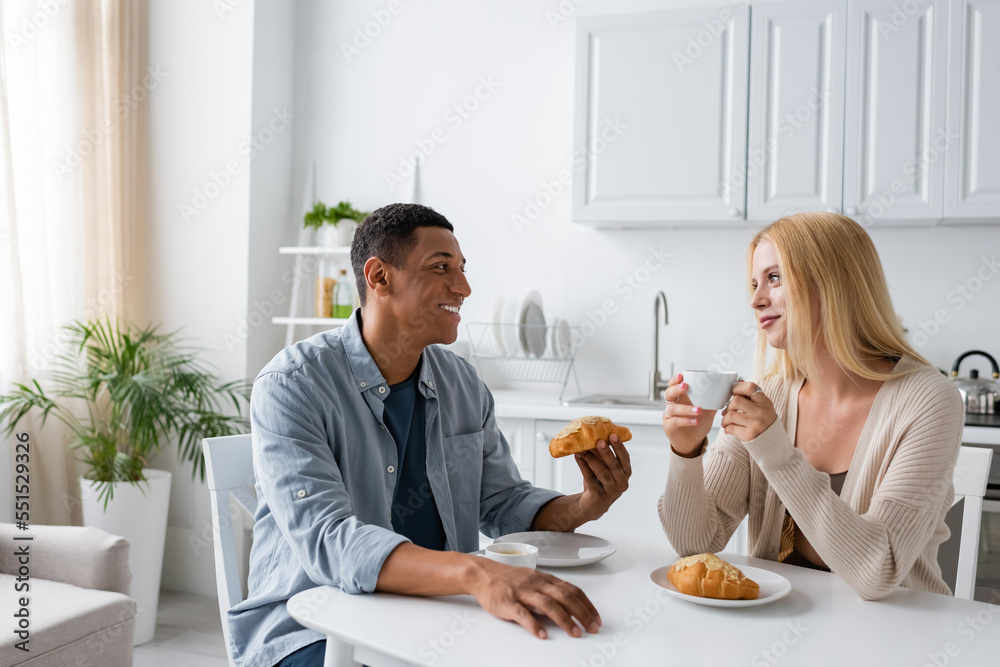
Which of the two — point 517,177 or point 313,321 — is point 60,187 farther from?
point 517,177

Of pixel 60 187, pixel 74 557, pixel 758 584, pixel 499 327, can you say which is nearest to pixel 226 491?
pixel 74 557

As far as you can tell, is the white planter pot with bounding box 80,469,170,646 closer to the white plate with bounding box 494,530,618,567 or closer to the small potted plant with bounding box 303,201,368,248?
the small potted plant with bounding box 303,201,368,248

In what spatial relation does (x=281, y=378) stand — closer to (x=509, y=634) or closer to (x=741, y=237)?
(x=509, y=634)

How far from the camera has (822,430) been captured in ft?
5.00

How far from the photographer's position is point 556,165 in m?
3.46

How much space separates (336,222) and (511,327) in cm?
87

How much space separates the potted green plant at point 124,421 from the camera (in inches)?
113

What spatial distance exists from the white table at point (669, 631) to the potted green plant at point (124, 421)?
6.78 ft

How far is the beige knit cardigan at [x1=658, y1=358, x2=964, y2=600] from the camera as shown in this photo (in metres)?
1.20

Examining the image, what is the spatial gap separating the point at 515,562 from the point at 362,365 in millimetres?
514

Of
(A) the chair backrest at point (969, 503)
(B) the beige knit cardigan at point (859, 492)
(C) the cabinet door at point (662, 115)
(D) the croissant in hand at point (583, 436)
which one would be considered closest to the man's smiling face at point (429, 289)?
(D) the croissant in hand at point (583, 436)

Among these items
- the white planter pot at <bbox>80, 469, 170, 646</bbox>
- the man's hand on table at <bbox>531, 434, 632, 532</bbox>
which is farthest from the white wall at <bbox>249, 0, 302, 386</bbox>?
the man's hand on table at <bbox>531, 434, 632, 532</bbox>

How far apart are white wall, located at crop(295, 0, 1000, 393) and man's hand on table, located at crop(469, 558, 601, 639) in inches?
93.5

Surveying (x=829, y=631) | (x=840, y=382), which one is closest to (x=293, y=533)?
(x=829, y=631)
